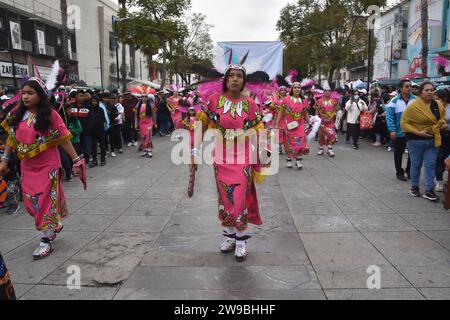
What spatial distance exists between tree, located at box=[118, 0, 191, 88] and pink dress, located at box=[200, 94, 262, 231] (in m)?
23.4

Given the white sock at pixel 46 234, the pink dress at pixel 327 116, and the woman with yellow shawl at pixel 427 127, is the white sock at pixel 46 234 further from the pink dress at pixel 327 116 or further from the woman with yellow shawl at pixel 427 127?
the pink dress at pixel 327 116

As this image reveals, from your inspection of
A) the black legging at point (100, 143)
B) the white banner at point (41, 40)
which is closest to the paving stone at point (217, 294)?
the black legging at point (100, 143)

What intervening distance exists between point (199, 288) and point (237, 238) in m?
0.80

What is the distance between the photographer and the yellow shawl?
5.91 meters

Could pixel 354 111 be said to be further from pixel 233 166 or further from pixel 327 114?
pixel 233 166

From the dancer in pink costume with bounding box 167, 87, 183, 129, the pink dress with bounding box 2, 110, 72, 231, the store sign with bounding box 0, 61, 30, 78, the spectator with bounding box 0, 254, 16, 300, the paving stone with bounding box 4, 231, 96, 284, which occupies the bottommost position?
the paving stone with bounding box 4, 231, 96, 284

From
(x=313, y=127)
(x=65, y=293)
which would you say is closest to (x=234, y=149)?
(x=65, y=293)

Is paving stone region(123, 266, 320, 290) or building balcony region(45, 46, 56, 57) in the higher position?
building balcony region(45, 46, 56, 57)

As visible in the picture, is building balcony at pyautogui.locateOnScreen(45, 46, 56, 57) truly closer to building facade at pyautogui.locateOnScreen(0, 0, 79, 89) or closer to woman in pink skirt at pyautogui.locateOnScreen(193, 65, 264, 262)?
building facade at pyautogui.locateOnScreen(0, 0, 79, 89)

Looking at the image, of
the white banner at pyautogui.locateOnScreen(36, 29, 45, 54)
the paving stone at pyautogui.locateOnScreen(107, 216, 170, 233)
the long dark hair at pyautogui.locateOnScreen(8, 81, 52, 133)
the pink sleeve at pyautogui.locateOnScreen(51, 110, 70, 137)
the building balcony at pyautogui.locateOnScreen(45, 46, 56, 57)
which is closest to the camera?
the long dark hair at pyautogui.locateOnScreen(8, 81, 52, 133)

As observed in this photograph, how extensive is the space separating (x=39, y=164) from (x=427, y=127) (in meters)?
5.21

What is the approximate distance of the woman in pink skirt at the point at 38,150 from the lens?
400 cm

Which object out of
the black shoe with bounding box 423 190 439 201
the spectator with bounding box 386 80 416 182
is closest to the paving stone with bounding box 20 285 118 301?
the black shoe with bounding box 423 190 439 201

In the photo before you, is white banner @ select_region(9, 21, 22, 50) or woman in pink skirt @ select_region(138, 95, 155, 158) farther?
white banner @ select_region(9, 21, 22, 50)
